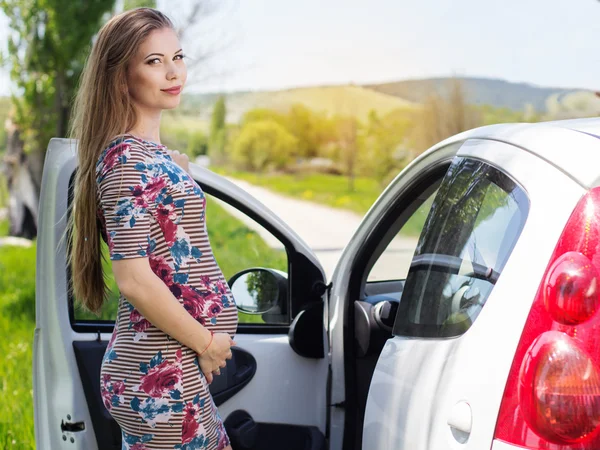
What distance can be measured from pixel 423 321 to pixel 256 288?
→ 995 mm

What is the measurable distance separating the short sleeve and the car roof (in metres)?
0.80

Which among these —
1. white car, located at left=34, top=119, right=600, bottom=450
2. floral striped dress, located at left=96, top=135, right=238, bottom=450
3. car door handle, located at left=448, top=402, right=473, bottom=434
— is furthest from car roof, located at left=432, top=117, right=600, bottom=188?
floral striped dress, located at left=96, top=135, right=238, bottom=450

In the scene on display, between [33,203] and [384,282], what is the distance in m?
14.1

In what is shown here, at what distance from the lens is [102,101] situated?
2.02 m

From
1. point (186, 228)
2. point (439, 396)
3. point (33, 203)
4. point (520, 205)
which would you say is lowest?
point (33, 203)

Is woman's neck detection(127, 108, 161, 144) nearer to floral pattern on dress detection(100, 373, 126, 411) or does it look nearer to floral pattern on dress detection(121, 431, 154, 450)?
floral pattern on dress detection(100, 373, 126, 411)

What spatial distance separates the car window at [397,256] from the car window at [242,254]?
33cm

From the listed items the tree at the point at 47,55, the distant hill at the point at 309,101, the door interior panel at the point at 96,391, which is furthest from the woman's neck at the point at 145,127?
the distant hill at the point at 309,101

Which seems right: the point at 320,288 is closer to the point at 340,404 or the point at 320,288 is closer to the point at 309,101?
the point at 340,404

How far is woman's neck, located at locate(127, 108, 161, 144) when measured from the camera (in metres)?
2.04

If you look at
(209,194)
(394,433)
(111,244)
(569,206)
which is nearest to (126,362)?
A: (111,244)

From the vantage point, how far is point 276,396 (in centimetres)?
289

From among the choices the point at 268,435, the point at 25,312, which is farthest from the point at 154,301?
the point at 25,312

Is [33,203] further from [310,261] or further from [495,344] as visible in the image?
[495,344]
